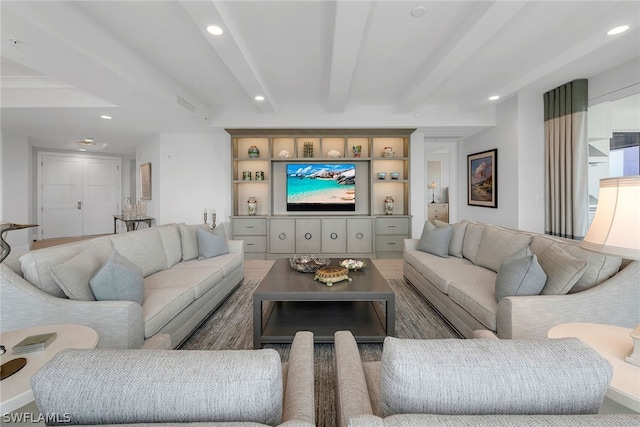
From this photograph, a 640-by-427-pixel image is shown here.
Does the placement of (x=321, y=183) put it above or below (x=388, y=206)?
above

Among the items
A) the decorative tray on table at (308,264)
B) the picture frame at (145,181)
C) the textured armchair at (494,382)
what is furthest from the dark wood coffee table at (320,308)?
the picture frame at (145,181)

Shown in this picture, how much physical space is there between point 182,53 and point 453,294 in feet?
12.0

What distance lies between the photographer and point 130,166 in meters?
8.45

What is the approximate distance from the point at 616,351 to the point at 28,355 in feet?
7.84

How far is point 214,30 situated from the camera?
2.45 m

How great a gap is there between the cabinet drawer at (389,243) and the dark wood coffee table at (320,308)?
262cm

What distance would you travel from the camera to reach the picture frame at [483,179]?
5062 millimetres

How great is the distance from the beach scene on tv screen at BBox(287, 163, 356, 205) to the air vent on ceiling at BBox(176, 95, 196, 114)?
1905mm

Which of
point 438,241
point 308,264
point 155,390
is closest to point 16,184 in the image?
point 308,264

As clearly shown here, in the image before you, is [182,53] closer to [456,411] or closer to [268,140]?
[268,140]

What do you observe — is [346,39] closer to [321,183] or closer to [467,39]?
[467,39]

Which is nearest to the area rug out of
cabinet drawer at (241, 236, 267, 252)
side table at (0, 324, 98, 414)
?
side table at (0, 324, 98, 414)

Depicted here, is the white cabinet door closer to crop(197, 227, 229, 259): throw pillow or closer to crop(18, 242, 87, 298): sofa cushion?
crop(197, 227, 229, 259): throw pillow

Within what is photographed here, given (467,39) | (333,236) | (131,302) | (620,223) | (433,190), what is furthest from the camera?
(433,190)
